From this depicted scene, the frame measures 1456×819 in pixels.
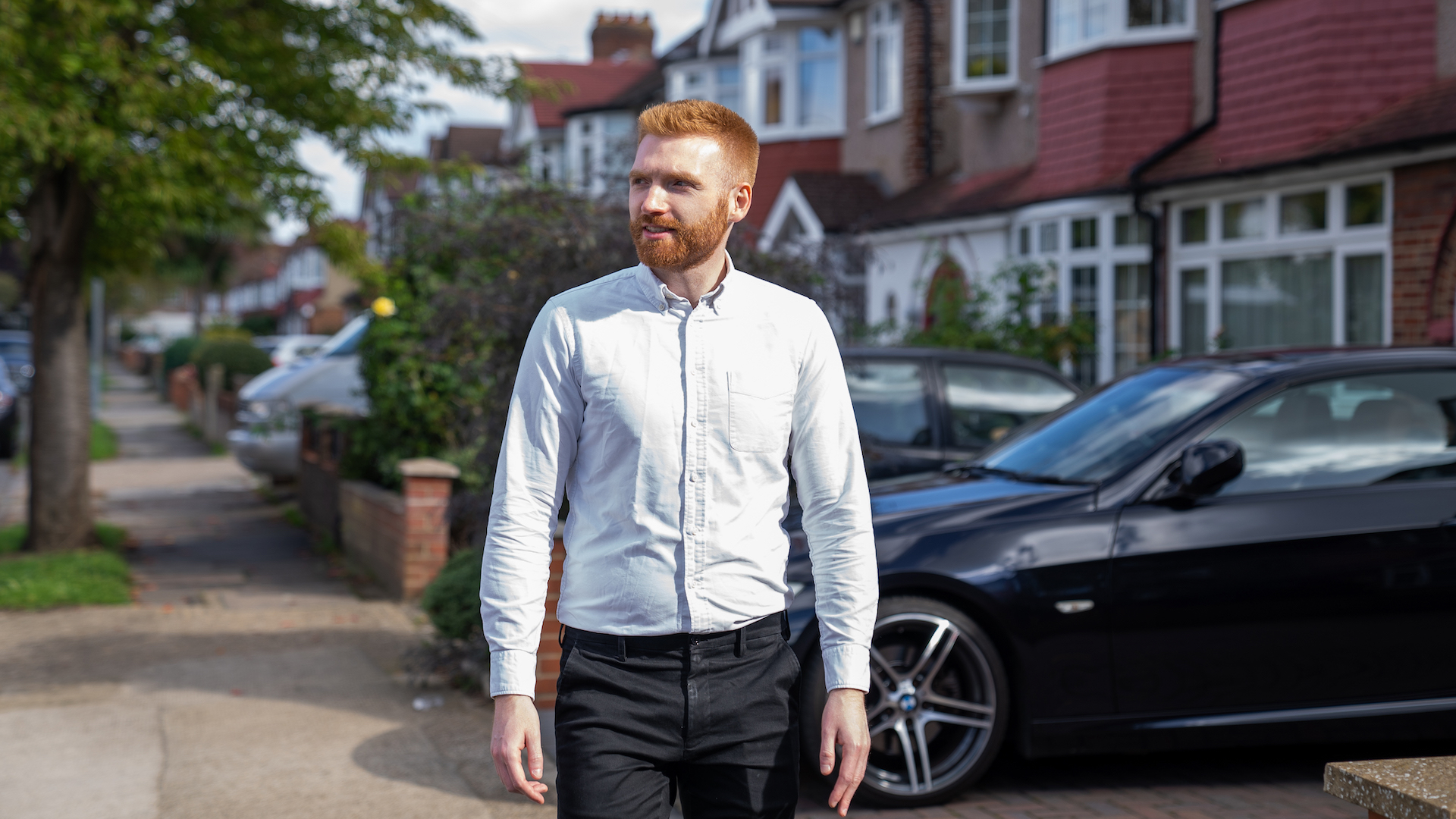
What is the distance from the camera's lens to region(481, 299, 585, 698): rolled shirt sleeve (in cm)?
239

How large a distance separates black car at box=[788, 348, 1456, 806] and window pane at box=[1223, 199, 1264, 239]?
28.3ft

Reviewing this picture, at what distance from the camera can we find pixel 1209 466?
4820 millimetres

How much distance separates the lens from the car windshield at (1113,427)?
5.26m

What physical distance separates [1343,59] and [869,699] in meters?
9.68

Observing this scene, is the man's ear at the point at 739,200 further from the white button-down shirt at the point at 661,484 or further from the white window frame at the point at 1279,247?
the white window frame at the point at 1279,247

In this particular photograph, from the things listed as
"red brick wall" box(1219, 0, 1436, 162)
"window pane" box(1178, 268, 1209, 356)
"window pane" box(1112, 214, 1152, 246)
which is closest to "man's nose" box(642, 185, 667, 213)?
"red brick wall" box(1219, 0, 1436, 162)

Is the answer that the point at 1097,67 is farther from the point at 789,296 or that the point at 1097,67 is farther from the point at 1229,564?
the point at 789,296

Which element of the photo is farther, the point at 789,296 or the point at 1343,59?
the point at 1343,59

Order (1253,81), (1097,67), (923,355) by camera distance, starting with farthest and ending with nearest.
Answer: (1097,67) → (1253,81) → (923,355)

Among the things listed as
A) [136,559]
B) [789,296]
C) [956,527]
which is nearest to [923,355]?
[956,527]

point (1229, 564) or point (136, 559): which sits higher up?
point (1229, 564)

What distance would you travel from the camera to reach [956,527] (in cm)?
496

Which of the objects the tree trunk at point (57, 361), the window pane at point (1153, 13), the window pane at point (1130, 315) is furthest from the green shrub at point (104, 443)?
the window pane at point (1153, 13)

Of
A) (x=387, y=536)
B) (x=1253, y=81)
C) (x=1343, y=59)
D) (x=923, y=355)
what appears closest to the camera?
(x=923, y=355)
